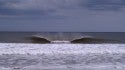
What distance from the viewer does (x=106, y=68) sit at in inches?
365

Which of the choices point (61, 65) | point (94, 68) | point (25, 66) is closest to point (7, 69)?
point (25, 66)

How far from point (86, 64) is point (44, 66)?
5.49 feet

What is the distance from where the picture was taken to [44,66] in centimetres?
973

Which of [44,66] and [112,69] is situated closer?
[112,69]

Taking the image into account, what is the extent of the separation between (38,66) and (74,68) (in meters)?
1.36

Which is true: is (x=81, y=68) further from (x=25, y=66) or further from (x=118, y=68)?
(x=25, y=66)

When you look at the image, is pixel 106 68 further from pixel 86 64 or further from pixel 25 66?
pixel 25 66

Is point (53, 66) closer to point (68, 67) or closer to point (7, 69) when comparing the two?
point (68, 67)

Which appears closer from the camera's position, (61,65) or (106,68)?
(106,68)

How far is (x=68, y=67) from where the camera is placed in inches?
375

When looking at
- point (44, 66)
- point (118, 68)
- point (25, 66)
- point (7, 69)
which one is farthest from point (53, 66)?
point (118, 68)

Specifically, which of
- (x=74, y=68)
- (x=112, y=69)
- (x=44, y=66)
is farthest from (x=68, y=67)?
(x=112, y=69)

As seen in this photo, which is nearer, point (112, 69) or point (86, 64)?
point (112, 69)

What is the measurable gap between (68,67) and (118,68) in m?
1.77
